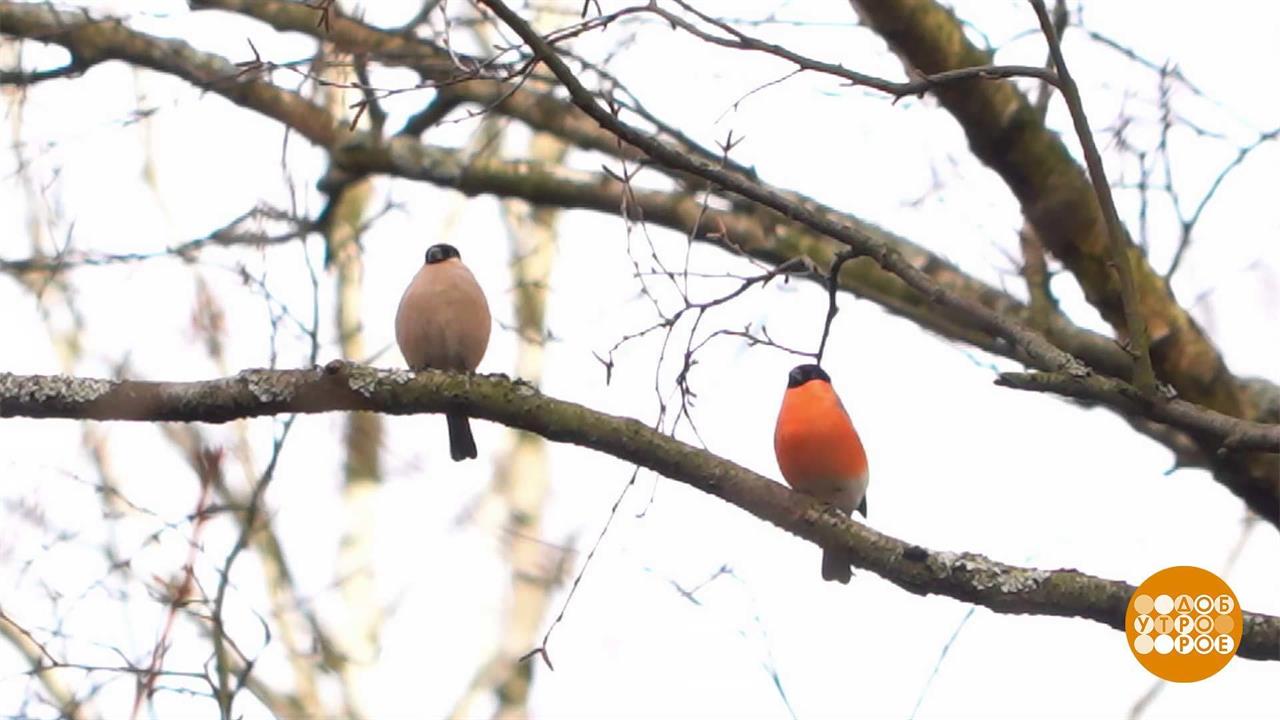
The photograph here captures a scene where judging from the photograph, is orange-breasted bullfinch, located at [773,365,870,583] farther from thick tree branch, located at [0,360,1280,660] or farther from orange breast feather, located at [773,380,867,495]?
thick tree branch, located at [0,360,1280,660]

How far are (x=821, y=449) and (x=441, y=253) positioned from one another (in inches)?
78.5

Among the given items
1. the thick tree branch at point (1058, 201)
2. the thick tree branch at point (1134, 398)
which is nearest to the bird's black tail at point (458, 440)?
the thick tree branch at point (1058, 201)

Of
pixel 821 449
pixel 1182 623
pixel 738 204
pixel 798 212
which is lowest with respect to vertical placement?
pixel 1182 623

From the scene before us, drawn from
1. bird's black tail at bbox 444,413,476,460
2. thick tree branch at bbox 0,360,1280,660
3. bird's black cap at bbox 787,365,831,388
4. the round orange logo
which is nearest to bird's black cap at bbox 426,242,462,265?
bird's black tail at bbox 444,413,476,460

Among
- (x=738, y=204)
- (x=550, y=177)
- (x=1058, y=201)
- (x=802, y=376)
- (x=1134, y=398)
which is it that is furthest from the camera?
(x=550, y=177)

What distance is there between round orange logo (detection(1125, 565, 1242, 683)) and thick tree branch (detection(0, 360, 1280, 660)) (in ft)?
2.34

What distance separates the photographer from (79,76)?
228 inches

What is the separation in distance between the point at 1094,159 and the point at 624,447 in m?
1.15

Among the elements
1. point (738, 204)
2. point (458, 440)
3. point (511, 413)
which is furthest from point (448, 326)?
point (511, 413)

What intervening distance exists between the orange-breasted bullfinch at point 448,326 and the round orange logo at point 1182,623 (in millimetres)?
2678

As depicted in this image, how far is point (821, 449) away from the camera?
4852 mm

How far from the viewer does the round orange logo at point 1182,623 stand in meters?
3.63

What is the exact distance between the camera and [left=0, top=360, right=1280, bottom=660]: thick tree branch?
3104 millimetres

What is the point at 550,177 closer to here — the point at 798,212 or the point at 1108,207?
the point at 798,212
